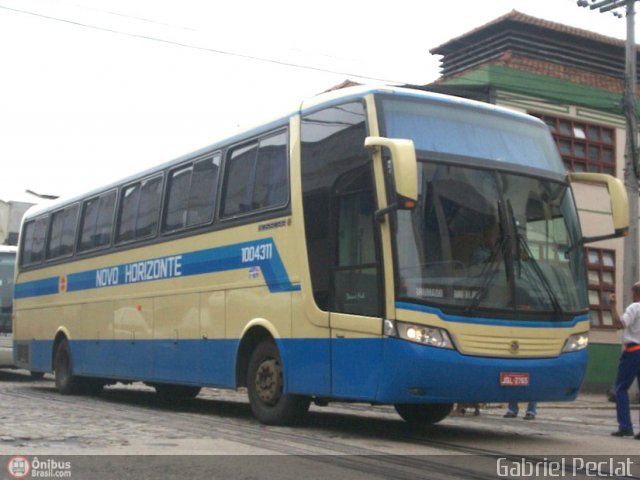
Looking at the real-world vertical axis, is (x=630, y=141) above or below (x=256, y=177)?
above

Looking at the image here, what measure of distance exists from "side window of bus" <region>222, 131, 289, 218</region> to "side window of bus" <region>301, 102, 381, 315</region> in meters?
0.54

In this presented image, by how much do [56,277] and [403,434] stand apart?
30.7ft

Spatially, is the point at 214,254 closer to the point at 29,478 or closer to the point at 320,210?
the point at 320,210

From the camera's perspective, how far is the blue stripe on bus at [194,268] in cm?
1127

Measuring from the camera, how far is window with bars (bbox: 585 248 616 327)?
27391mm

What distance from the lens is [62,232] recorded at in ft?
59.9

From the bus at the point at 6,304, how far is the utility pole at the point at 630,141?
13.8m

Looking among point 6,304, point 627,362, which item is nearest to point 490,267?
point 627,362

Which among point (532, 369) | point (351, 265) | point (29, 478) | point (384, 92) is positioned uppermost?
point (384, 92)

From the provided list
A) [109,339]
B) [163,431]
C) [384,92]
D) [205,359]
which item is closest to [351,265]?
[384,92]

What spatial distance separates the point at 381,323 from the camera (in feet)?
31.3

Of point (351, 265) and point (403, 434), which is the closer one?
point (351, 265)

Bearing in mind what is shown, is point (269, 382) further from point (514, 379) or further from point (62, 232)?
point (62, 232)

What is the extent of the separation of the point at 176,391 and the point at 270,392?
5484 millimetres
